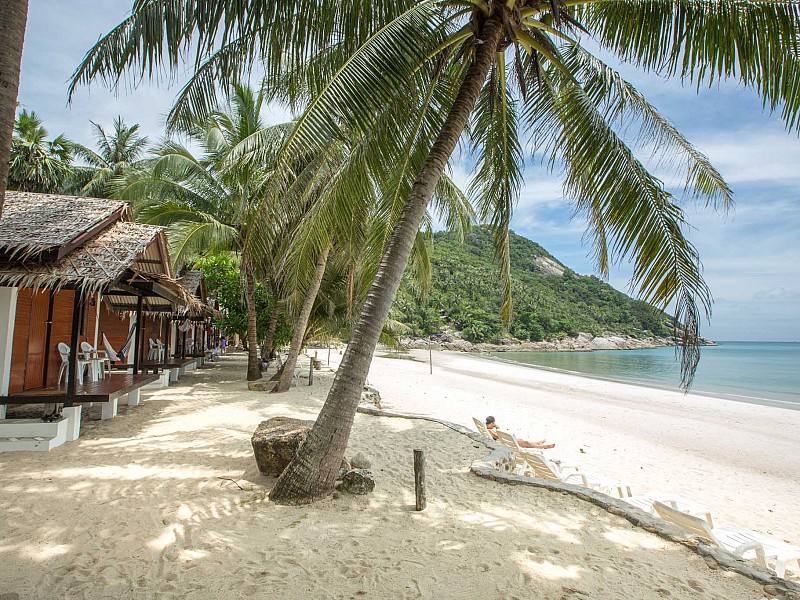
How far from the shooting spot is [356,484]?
4.55 meters

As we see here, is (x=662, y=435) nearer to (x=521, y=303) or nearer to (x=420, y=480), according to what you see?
(x=420, y=480)

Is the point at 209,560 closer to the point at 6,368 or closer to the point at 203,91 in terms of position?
the point at 203,91

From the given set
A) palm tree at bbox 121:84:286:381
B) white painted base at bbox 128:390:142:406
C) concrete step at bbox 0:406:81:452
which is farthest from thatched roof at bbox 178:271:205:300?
concrete step at bbox 0:406:81:452

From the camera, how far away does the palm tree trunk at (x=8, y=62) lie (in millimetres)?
1878

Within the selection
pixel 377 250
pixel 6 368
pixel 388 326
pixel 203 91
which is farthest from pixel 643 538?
pixel 388 326

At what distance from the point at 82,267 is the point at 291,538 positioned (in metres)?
4.53

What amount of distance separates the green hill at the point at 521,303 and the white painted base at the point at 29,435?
40125 millimetres

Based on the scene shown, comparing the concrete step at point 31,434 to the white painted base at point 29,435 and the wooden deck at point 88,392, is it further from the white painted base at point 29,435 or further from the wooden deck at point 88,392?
the wooden deck at point 88,392

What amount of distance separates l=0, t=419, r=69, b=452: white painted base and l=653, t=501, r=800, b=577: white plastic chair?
727cm

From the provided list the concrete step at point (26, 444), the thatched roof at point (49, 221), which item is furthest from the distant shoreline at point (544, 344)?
the concrete step at point (26, 444)

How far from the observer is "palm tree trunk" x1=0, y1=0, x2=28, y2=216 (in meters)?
1.88

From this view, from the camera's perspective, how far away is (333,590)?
288 cm

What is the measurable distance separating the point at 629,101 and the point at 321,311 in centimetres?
1130

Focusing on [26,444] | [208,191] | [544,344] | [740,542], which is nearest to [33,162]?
[208,191]
